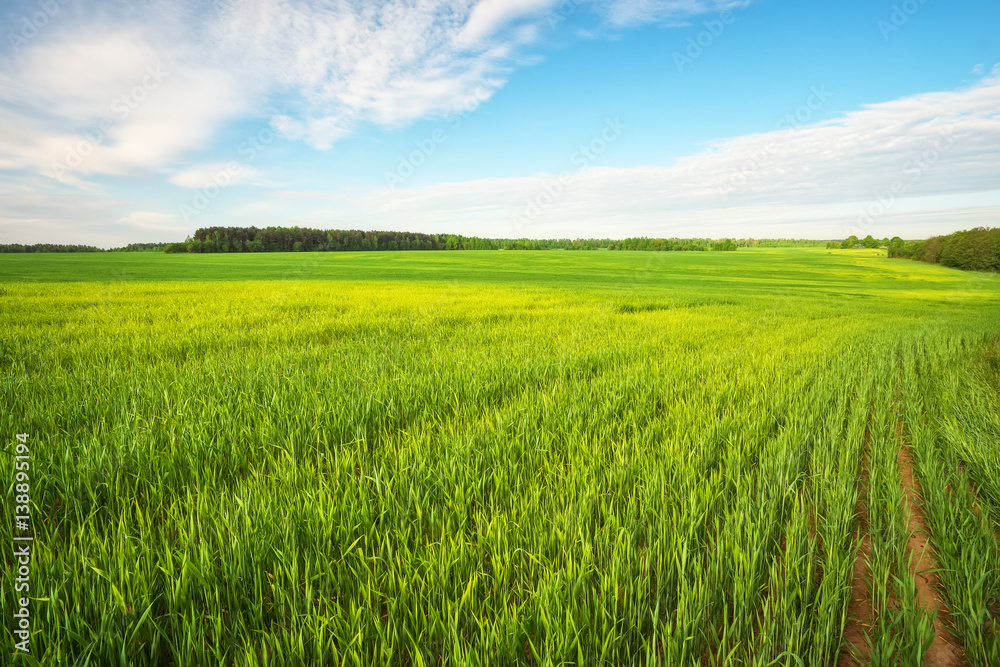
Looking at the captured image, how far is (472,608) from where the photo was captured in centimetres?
197

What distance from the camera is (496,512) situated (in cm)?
260

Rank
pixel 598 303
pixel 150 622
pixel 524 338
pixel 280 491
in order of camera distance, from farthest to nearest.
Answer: pixel 598 303 < pixel 524 338 < pixel 280 491 < pixel 150 622

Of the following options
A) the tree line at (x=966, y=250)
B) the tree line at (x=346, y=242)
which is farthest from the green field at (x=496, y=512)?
the tree line at (x=346, y=242)

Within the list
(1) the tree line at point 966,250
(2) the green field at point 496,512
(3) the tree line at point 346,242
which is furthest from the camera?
(3) the tree line at point 346,242

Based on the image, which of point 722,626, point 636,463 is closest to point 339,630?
point 722,626

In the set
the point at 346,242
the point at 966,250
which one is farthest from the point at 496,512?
the point at 346,242

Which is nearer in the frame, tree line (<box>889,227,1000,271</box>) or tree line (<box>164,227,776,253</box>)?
tree line (<box>889,227,1000,271</box>)

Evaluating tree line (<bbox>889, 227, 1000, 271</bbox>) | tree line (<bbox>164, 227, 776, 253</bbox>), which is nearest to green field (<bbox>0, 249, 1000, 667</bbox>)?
tree line (<bbox>889, 227, 1000, 271</bbox>)

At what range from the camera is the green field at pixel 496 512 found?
188 centimetres

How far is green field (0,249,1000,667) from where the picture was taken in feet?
6.16

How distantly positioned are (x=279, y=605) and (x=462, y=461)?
1539 mm

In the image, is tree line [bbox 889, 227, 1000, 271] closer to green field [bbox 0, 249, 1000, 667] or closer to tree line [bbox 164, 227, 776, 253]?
tree line [bbox 164, 227, 776, 253]

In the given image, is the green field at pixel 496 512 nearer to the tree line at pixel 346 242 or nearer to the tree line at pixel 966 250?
the tree line at pixel 966 250

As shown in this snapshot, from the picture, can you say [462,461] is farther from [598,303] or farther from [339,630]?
[598,303]
